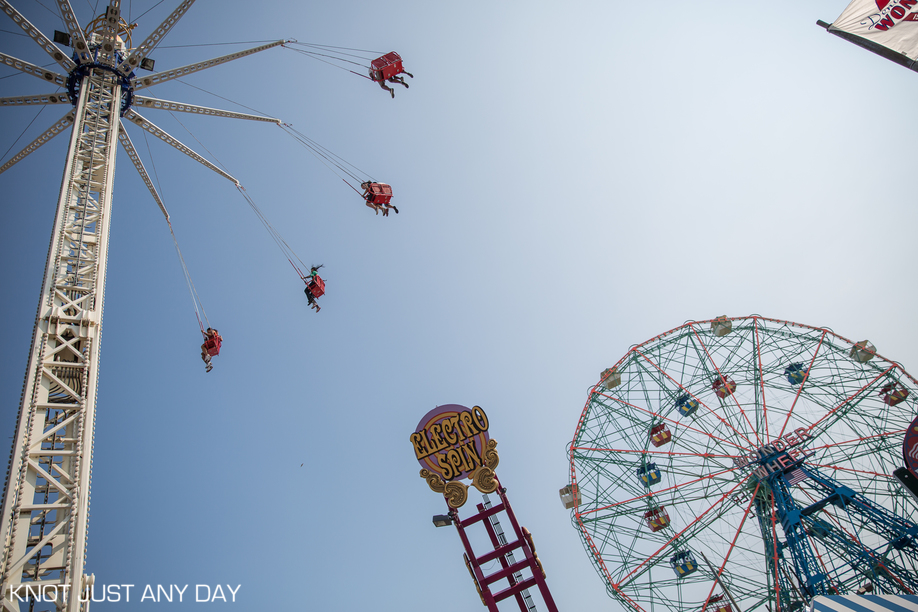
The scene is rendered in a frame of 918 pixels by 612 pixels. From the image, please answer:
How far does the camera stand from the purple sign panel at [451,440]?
68.4 ft

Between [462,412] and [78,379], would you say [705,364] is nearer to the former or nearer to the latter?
[462,412]

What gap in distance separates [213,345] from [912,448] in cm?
3245

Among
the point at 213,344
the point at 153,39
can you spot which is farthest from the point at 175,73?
the point at 213,344

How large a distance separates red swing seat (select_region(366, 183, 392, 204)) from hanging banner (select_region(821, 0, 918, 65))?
64.7ft

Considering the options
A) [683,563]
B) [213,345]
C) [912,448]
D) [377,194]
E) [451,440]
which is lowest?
[683,563]

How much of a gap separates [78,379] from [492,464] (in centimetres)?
1522

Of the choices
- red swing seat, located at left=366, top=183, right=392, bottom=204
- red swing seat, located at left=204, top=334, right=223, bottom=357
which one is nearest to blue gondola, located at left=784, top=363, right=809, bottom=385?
red swing seat, located at left=366, top=183, right=392, bottom=204

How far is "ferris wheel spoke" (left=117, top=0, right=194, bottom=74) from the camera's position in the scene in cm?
2133

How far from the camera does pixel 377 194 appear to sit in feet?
86.8

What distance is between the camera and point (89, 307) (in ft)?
53.6

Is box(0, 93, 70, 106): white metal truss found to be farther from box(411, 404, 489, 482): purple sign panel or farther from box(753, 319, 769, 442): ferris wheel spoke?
box(753, 319, 769, 442): ferris wheel spoke

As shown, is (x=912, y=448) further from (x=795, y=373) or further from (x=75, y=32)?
(x=75, y=32)

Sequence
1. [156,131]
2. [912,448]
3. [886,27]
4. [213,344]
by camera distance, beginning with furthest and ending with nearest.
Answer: [213,344] → [156,131] → [912,448] → [886,27]

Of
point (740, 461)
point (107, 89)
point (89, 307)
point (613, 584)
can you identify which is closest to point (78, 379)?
point (89, 307)
